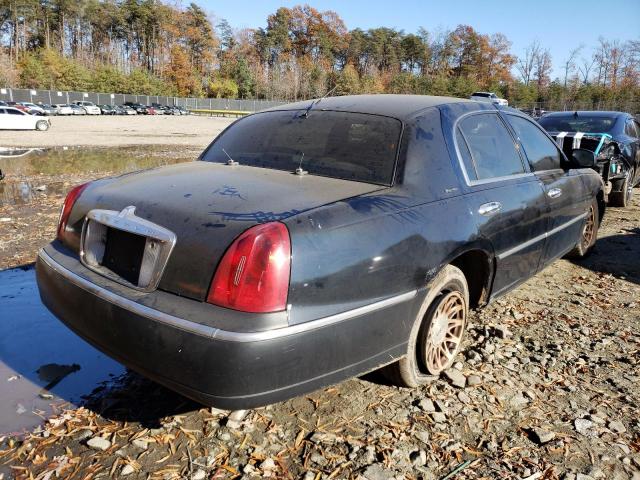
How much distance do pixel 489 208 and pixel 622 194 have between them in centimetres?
677

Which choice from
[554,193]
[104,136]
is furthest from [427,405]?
[104,136]

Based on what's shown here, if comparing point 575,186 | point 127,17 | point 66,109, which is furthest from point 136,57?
point 575,186

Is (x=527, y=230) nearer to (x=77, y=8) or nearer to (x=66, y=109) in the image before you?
(x=66, y=109)

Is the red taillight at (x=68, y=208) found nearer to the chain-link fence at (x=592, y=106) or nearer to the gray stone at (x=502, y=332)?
the gray stone at (x=502, y=332)

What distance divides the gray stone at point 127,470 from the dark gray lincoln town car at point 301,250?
0.46 meters

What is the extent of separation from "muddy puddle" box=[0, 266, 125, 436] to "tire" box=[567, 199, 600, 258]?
4.69 meters

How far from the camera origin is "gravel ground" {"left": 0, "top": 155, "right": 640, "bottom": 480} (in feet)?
7.59

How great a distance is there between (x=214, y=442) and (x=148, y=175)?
5.14 feet

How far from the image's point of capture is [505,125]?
3.87 meters

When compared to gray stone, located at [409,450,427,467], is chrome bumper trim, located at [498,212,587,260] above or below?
above

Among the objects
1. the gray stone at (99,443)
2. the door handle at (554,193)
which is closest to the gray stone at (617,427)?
the door handle at (554,193)

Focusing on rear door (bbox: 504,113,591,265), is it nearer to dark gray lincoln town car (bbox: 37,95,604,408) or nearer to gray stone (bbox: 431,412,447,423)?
dark gray lincoln town car (bbox: 37,95,604,408)

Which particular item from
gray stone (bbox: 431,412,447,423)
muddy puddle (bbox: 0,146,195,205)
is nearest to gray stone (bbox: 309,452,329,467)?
gray stone (bbox: 431,412,447,423)

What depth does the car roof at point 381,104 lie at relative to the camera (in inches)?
122
